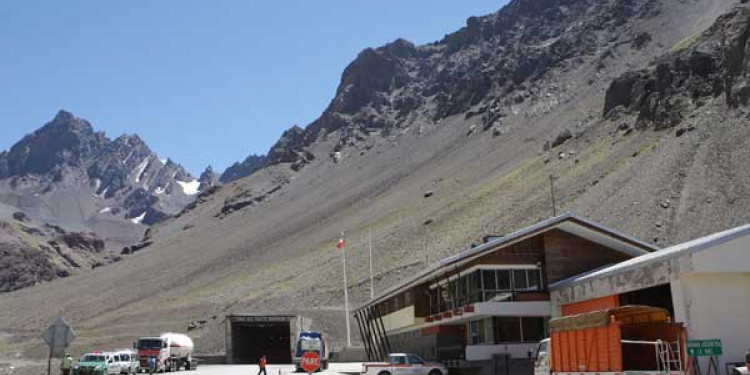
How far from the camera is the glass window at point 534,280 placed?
34.3 metres

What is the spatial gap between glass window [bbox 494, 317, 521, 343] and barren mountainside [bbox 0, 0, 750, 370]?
41468mm

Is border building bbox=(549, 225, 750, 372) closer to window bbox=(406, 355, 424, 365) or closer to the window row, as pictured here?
the window row

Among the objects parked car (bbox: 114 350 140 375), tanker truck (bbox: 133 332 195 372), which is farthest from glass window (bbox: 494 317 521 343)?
tanker truck (bbox: 133 332 195 372)

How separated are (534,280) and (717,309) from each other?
1075 cm

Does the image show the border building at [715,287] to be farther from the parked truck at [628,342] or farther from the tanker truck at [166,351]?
the tanker truck at [166,351]

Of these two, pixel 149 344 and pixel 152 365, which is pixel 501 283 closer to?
pixel 152 365

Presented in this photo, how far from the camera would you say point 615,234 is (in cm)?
3384

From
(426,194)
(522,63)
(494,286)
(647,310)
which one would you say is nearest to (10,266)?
(426,194)

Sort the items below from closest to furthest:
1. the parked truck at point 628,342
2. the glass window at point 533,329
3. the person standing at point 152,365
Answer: the parked truck at point 628,342
the glass window at point 533,329
the person standing at point 152,365

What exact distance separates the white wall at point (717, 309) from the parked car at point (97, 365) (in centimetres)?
2898

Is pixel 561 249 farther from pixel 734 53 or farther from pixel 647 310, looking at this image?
pixel 734 53

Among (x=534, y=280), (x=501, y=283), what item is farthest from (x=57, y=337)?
(x=534, y=280)

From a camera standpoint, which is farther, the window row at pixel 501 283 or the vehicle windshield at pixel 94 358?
the vehicle windshield at pixel 94 358

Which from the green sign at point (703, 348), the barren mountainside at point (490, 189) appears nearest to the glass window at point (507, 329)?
the green sign at point (703, 348)
